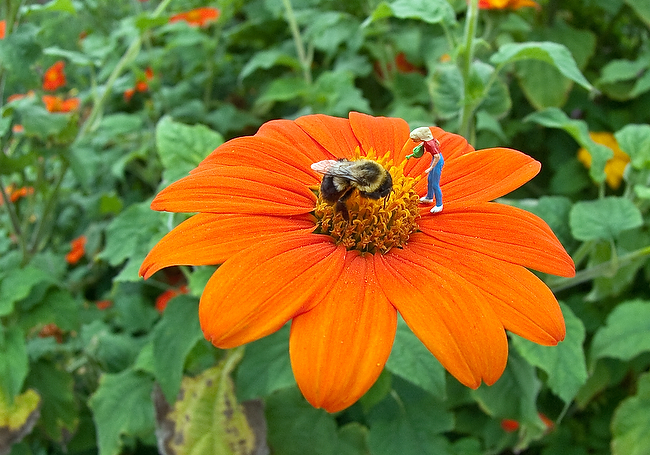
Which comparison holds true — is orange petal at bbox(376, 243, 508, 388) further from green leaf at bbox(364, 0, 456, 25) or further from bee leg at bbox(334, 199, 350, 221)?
green leaf at bbox(364, 0, 456, 25)

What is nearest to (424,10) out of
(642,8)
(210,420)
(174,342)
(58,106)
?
(174,342)

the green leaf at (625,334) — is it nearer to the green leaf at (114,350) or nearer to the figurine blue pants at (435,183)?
the figurine blue pants at (435,183)

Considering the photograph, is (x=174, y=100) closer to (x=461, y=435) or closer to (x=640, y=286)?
(x=461, y=435)

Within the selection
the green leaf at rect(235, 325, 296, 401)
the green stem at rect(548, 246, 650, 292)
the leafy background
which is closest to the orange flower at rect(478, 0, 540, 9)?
the leafy background

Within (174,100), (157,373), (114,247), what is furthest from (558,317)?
(174,100)

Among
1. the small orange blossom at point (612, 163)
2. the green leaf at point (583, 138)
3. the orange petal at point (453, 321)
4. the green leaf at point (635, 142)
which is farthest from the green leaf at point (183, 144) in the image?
the small orange blossom at point (612, 163)

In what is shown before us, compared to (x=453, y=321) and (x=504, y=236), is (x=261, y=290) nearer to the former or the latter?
(x=453, y=321)
